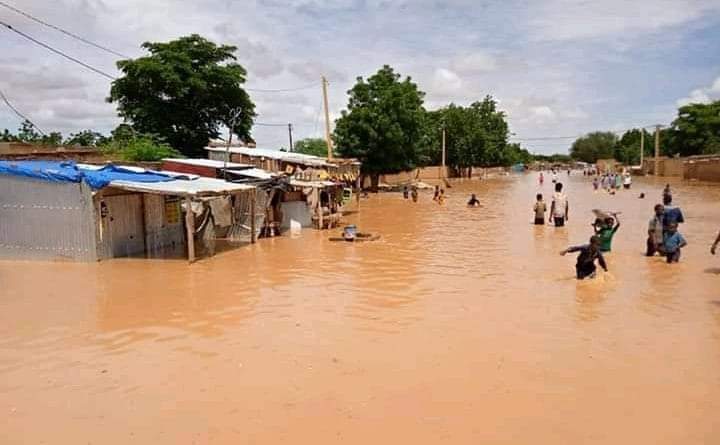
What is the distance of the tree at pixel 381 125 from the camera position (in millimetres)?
42031

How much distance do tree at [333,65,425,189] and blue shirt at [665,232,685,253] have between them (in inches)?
1119

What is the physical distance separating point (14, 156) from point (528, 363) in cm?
1767

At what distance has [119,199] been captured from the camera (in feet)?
51.3

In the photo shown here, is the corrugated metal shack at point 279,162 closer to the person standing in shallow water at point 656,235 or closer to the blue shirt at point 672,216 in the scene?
the person standing in shallow water at point 656,235

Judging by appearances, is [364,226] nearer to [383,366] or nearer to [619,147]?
[383,366]

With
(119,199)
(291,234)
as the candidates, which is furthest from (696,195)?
(119,199)

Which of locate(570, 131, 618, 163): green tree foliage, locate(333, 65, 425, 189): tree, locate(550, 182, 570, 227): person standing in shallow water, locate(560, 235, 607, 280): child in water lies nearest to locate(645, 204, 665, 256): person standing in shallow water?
locate(560, 235, 607, 280): child in water

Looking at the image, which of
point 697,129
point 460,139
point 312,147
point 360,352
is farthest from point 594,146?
point 360,352

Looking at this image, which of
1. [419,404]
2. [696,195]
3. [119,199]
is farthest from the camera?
[696,195]

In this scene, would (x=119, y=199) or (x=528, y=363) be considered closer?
(x=528, y=363)

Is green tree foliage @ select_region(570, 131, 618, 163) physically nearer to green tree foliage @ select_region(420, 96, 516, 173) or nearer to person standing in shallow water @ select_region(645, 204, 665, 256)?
green tree foliage @ select_region(420, 96, 516, 173)

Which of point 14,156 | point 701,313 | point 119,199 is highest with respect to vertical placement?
point 14,156

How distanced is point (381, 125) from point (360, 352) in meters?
34.7

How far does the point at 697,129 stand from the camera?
2687 inches
